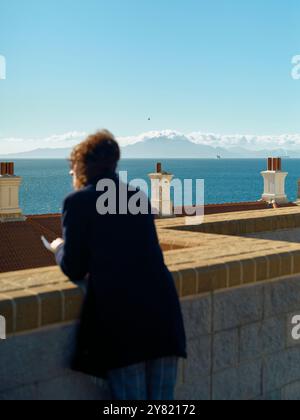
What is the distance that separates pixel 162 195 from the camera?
2191 cm

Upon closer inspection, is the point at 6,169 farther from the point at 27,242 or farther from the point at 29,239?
the point at 27,242

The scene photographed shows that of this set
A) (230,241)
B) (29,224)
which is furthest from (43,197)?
(230,241)

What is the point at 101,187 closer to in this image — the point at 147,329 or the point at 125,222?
the point at 125,222

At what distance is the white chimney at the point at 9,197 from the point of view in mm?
20547

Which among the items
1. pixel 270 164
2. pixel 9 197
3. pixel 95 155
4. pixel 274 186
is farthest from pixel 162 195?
pixel 95 155

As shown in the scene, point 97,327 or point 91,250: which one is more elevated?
point 91,250

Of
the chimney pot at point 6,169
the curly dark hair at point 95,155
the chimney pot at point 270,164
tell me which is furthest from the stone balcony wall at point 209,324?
the chimney pot at point 270,164

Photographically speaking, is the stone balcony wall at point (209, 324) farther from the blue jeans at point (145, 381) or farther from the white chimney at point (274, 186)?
the white chimney at point (274, 186)

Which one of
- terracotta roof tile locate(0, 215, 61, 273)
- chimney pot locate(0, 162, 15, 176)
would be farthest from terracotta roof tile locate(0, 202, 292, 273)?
chimney pot locate(0, 162, 15, 176)

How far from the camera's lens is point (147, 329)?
2.93 meters

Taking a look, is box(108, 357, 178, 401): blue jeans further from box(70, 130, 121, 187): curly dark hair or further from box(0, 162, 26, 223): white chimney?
box(0, 162, 26, 223): white chimney

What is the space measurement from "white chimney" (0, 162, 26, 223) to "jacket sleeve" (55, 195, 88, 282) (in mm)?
17337

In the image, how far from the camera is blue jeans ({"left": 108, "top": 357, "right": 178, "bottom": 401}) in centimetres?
297
